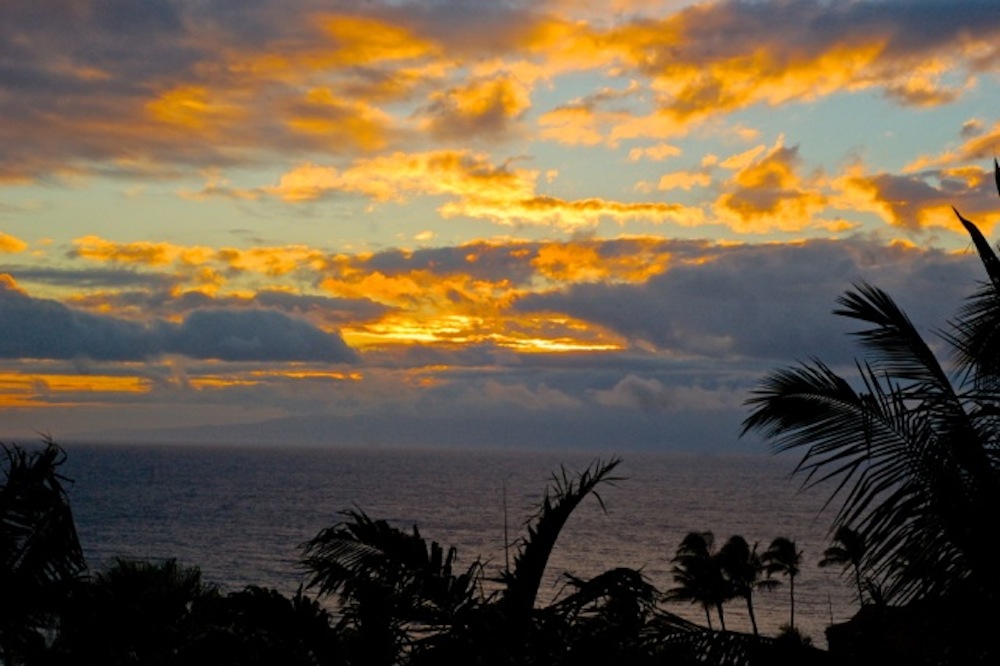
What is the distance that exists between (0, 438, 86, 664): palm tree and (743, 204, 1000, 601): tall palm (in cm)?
799

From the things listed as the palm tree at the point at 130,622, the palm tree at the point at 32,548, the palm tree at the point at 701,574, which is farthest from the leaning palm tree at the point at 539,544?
the palm tree at the point at 701,574

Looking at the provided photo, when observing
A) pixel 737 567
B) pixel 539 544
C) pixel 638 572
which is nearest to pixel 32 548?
pixel 539 544

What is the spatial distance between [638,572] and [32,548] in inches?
267

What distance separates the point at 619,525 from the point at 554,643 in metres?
157

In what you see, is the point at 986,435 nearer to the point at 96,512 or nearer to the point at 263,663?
the point at 263,663

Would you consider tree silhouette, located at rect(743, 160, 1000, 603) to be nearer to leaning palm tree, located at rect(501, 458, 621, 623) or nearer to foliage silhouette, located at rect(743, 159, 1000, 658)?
foliage silhouette, located at rect(743, 159, 1000, 658)

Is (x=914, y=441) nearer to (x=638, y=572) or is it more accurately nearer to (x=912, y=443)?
(x=912, y=443)

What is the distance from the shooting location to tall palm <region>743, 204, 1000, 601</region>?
827 cm

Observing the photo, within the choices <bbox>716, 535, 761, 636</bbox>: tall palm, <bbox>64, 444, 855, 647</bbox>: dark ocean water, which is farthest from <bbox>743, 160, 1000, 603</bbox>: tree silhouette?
<bbox>716, 535, 761, 636</bbox>: tall palm

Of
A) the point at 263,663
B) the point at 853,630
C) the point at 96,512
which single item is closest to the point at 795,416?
the point at 263,663

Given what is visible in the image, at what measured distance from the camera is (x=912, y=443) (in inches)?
343

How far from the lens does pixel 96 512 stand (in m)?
168

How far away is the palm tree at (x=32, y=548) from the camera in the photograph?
473 inches

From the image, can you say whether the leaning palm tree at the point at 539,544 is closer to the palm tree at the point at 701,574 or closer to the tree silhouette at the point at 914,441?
the tree silhouette at the point at 914,441
